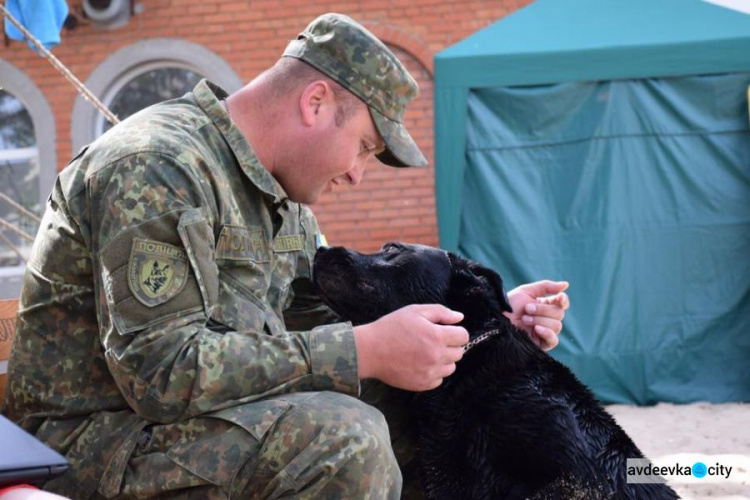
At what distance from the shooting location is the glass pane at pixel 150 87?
8531 millimetres

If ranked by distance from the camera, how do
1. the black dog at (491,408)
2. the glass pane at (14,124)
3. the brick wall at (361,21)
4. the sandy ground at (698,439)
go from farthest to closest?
the glass pane at (14,124) → the brick wall at (361,21) → the sandy ground at (698,439) → the black dog at (491,408)

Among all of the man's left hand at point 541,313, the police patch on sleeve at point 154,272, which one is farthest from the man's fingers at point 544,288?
the police patch on sleeve at point 154,272

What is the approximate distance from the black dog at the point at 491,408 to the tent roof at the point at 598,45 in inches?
146

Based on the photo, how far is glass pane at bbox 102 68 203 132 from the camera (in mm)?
8531

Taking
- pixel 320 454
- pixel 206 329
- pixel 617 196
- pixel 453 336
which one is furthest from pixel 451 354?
pixel 617 196

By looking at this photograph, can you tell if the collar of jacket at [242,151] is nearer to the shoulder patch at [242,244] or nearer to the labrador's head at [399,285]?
the shoulder patch at [242,244]

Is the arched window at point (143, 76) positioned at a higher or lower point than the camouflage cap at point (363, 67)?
lower

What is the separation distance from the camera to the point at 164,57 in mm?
8305

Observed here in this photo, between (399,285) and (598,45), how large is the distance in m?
3.92

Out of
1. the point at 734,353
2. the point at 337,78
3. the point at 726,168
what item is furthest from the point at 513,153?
the point at 337,78

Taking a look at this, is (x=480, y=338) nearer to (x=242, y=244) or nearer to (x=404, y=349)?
(x=404, y=349)

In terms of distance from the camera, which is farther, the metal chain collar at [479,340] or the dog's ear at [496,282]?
the dog's ear at [496,282]

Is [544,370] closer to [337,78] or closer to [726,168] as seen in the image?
[337,78]

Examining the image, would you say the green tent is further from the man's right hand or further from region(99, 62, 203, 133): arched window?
the man's right hand
